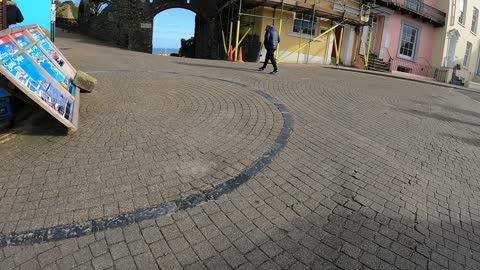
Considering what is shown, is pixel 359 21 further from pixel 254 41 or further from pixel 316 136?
pixel 316 136

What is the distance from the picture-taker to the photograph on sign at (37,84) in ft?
14.1

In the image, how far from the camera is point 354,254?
2854 mm

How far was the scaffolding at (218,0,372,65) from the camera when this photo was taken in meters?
15.8

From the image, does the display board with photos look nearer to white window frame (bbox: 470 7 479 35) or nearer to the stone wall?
the stone wall

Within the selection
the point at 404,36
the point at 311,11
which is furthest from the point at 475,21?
the point at 311,11

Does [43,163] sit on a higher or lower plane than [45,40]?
lower

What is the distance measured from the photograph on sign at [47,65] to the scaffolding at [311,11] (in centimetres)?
1050

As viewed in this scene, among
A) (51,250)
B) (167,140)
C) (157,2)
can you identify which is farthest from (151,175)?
(157,2)

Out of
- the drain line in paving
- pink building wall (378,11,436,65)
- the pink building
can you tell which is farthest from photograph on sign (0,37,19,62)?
pink building wall (378,11,436,65)

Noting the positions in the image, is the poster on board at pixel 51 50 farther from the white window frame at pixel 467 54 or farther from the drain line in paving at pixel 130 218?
the white window frame at pixel 467 54

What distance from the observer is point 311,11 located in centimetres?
1656

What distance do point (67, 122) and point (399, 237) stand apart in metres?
4.15

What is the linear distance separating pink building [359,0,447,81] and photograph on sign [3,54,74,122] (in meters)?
19.7

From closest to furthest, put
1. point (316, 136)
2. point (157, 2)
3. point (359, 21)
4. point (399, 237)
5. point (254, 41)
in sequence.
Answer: point (399, 237), point (316, 136), point (254, 41), point (359, 21), point (157, 2)
